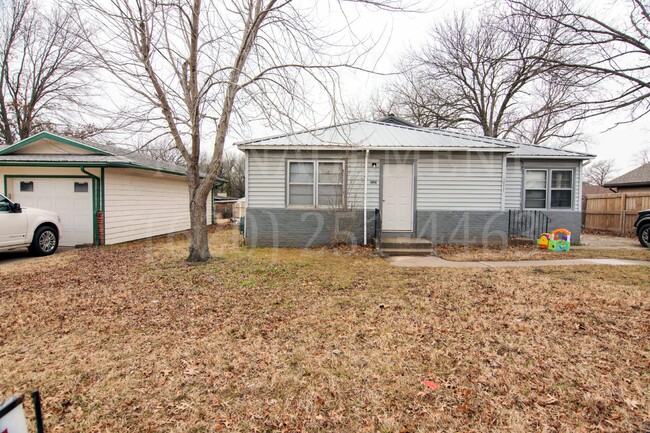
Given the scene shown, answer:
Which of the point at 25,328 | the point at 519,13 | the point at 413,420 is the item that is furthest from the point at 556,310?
the point at 519,13

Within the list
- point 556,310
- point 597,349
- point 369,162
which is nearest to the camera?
point 597,349

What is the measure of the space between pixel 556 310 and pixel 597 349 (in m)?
1.11

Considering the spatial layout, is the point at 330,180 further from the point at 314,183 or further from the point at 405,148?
the point at 405,148

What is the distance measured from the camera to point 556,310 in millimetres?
4348

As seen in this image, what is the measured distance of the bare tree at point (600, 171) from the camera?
46.7 metres

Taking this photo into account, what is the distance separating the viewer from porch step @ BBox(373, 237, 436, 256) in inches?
341

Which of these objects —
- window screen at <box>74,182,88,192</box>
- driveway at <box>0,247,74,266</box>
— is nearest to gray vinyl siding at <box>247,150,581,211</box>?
window screen at <box>74,182,88,192</box>

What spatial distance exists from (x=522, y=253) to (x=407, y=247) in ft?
10.1

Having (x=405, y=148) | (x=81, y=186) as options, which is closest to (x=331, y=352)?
(x=405, y=148)

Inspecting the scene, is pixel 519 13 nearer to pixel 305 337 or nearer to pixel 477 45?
pixel 305 337

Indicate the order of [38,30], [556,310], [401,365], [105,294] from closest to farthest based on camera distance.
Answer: [401,365] → [556,310] → [105,294] → [38,30]

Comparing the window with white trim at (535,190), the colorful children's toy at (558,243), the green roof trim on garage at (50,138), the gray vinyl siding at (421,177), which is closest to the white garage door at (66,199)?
the green roof trim on garage at (50,138)

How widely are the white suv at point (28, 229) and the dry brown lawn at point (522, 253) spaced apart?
34.2 feet

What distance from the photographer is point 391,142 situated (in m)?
9.66
